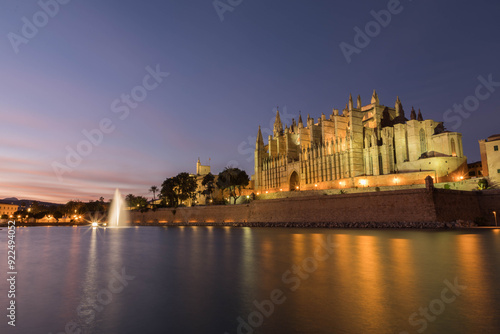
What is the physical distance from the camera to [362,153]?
5403 cm

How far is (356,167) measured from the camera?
173 feet

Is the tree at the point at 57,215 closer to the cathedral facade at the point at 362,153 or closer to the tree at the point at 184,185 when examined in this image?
the tree at the point at 184,185

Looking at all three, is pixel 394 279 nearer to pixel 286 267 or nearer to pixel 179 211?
pixel 286 267

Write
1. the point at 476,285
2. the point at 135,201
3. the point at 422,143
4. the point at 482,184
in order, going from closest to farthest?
1. the point at 476,285
2. the point at 482,184
3. the point at 422,143
4. the point at 135,201

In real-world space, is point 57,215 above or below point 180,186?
below

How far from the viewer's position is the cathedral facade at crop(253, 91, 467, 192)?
43531mm

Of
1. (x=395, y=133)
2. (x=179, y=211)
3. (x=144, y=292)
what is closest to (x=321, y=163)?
(x=395, y=133)

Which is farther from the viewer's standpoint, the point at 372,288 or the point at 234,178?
the point at 234,178

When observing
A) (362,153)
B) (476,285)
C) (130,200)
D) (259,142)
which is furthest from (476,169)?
(130,200)

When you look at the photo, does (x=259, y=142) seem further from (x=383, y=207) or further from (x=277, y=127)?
(x=383, y=207)

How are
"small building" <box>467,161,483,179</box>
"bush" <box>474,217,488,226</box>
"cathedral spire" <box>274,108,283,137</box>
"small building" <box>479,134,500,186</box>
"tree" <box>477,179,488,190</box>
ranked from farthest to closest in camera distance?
"cathedral spire" <box>274,108,283,137</box> < "small building" <box>467,161,483,179</box> < "small building" <box>479,134,500,186</box> < "tree" <box>477,179,488,190</box> < "bush" <box>474,217,488,226</box>

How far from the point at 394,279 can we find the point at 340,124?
53628 mm

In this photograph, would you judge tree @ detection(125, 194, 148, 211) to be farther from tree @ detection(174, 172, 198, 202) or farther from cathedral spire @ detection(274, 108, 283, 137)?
cathedral spire @ detection(274, 108, 283, 137)

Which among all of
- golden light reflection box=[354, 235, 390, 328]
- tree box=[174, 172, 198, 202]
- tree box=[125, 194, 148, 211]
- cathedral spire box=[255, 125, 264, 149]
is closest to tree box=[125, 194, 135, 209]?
tree box=[125, 194, 148, 211]
